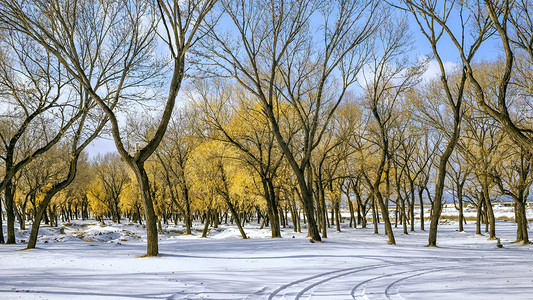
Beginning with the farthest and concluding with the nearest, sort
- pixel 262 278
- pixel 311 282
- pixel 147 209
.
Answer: pixel 147 209, pixel 262 278, pixel 311 282

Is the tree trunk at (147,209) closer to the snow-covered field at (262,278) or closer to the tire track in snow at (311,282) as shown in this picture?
the snow-covered field at (262,278)

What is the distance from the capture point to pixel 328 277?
328 inches

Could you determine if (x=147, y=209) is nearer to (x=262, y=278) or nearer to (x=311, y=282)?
(x=262, y=278)

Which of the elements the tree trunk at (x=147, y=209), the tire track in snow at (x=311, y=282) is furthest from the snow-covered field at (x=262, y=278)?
the tree trunk at (x=147, y=209)

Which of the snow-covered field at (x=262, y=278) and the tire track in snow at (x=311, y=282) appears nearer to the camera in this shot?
the snow-covered field at (x=262, y=278)

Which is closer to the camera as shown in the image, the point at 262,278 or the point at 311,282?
the point at 311,282

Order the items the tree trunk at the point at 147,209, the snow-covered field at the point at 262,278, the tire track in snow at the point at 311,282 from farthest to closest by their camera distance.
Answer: the tree trunk at the point at 147,209 → the tire track in snow at the point at 311,282 → the snow-covered field at the point at 262,278

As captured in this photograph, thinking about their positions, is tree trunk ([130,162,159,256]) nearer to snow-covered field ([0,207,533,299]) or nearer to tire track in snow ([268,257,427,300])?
snow-covered field ([0,207,533,299])

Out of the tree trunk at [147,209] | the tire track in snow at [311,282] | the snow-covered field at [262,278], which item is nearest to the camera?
the snow-covered field at [262,278]

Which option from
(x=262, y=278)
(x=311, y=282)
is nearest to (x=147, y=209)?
(x=262, y=278)

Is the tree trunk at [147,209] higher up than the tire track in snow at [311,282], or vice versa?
the tree trunk at [147,209]

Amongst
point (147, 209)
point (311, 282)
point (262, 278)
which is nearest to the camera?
point (311, 282)

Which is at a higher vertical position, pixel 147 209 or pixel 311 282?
pixel 147 209

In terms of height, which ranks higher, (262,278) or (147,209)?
(147,209)
